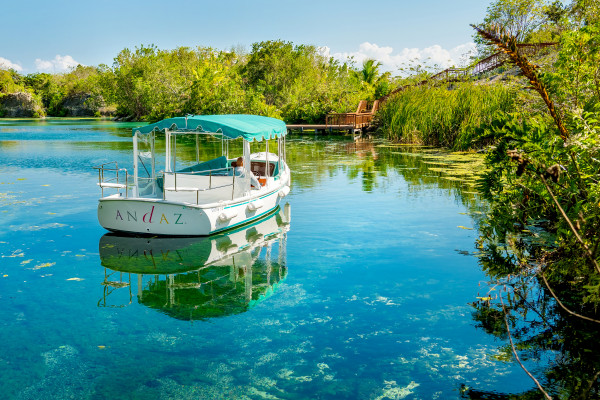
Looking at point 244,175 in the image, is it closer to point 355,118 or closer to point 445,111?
point 445,111

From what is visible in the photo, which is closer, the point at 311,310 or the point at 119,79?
the point at 311,310

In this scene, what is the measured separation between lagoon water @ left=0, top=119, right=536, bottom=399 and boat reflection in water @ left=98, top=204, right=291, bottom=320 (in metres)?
0.04

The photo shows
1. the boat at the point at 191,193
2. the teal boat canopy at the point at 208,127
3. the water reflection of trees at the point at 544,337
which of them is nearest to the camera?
the water reflection of trees at the point at 544,337

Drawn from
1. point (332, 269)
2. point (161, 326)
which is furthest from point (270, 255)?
point (161, 326)

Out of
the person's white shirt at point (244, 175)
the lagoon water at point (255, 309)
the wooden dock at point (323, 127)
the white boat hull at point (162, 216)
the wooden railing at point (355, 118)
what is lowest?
the lagoon water at point (255, 309)

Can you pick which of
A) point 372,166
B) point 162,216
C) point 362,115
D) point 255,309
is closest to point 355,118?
point 362,115

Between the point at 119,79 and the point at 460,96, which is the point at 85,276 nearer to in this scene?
the point at 460,96

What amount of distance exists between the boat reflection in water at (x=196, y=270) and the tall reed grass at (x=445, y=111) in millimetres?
13919

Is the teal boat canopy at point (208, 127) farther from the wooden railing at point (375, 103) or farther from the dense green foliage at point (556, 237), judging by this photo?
the wooden railing at point (375, 103)

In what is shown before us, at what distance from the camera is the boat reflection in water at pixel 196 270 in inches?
303

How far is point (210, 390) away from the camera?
5.30m

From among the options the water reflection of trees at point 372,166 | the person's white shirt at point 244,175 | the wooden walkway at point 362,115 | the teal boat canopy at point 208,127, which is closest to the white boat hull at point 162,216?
the person's white shirt at point 244,175

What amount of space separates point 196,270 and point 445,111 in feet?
68.3

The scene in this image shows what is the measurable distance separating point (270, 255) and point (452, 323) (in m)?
4.13
